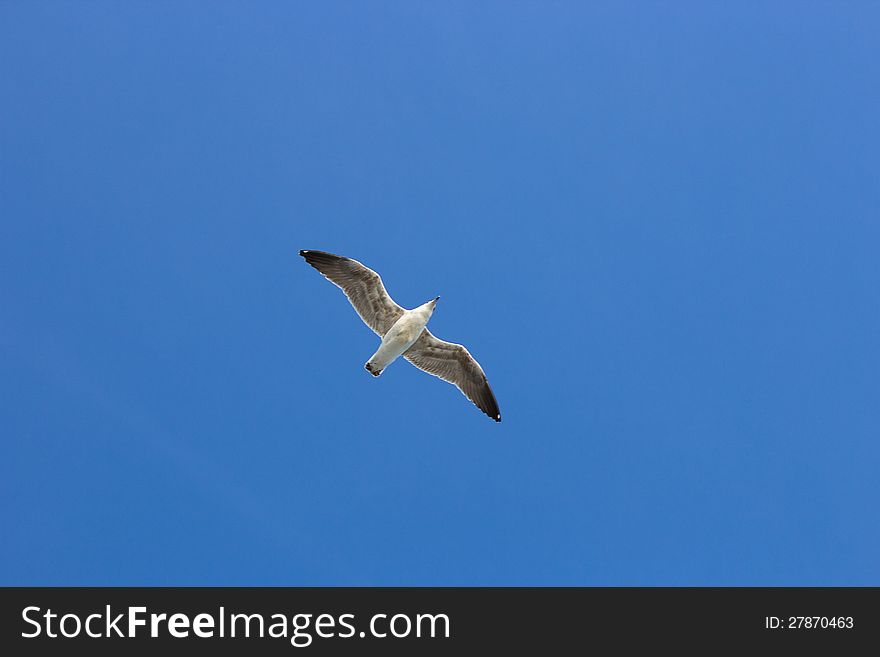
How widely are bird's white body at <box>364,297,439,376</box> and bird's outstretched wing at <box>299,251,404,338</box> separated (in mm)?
427

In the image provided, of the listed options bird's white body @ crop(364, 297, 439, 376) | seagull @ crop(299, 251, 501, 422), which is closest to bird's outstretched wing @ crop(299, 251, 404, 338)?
seagull @ crop(299, 251, 501, 422)

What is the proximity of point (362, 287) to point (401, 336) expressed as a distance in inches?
81.2

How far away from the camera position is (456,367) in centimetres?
2422

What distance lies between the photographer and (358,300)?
22.8 meters

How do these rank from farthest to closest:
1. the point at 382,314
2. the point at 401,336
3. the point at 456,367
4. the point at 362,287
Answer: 1. the point at 456,367
2. the point at 382,314
3. the point at 362,287
4. the point at 401,336

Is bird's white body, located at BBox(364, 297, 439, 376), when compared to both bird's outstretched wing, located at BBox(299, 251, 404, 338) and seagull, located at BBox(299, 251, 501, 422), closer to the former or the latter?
seagull, located at BBox(299, 251, 501, 422)

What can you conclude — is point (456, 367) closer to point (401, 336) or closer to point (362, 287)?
point (401, 336)

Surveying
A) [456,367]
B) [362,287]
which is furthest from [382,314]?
[456,367]

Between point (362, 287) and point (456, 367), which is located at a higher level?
point (362, 287)

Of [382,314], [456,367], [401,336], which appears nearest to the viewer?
[401,336]

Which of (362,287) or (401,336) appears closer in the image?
(401,336)
